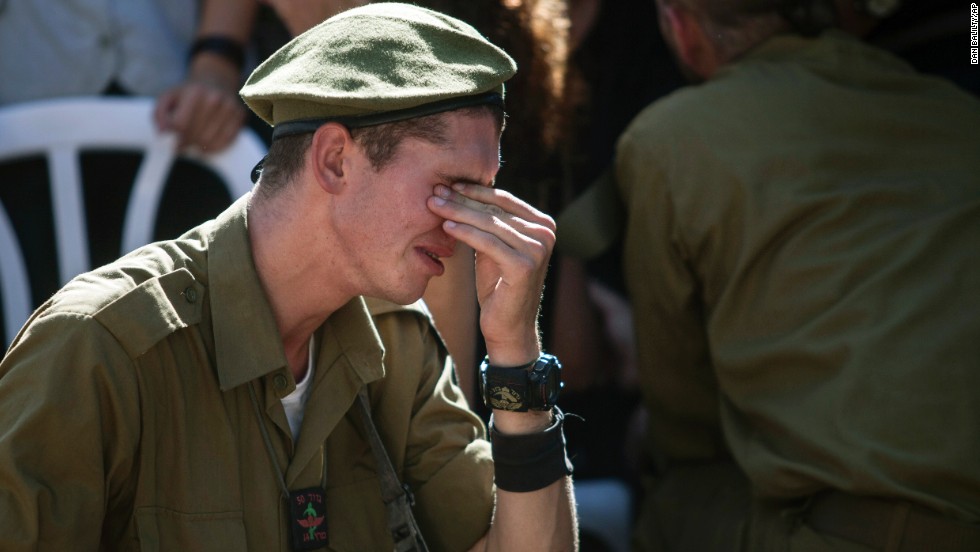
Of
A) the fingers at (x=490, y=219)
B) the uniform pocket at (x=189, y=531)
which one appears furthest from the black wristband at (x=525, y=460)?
the uniform pocket at (x=189, y=531)

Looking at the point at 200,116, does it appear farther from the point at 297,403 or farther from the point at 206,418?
the point at 206,418

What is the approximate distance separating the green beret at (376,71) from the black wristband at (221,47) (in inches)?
56.3

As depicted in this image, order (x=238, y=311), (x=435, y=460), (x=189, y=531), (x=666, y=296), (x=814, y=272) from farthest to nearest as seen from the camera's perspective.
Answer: (x=666, y=296) → (x=814, y=272) → (x=435, y=460) → (x=238, y=311) → (x=189, y=531)

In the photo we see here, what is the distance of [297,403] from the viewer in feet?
6.70

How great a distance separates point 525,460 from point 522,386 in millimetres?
127

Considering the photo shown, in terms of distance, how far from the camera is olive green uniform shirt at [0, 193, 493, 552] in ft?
5.53

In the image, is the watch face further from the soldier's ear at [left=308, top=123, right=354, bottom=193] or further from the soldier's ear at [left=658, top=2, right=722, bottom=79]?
the soldier's ear at [left=658, top=2, right=722, bottom=79]

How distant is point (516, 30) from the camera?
2.81m

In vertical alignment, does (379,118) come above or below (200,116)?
above

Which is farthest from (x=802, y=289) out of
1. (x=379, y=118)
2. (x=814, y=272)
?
(x=379, y=118)

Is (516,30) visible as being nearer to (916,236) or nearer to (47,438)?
(916,236)

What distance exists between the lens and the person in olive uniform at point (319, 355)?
1.73 m

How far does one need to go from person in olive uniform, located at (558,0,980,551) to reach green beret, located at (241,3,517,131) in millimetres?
1017

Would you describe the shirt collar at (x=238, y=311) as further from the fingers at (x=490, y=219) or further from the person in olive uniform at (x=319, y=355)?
the fingers at (x=490, y=219)
